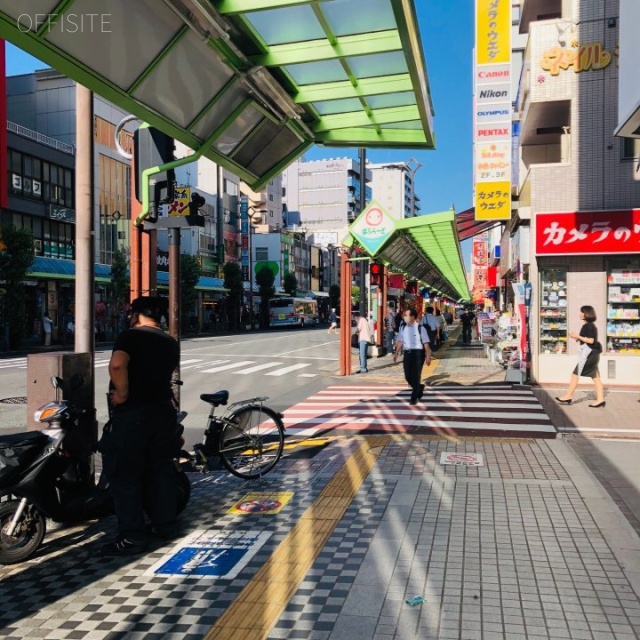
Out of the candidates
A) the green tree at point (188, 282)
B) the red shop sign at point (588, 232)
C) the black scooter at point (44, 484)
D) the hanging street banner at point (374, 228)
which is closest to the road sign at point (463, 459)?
the black scooter at point (44, 484)

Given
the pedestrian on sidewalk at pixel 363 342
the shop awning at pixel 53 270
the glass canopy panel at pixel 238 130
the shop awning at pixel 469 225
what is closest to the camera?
the glass canopy panel at pixel 238 130

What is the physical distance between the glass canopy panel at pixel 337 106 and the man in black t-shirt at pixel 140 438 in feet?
11.6

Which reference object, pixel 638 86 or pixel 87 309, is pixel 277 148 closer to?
pixel 87 309

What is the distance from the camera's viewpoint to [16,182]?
119ft

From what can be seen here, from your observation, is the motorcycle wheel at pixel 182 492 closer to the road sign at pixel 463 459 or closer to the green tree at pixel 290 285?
the road sign at pixel 463 459

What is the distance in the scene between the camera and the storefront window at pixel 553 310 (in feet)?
48.0

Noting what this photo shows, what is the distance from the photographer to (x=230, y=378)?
56.4 ft

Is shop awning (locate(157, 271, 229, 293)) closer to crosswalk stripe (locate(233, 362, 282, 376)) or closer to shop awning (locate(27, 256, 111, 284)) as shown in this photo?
shop awning (locate(27, 256, 111, 284))

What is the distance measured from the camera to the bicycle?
6559 millimetres

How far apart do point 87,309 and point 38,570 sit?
2581 mm

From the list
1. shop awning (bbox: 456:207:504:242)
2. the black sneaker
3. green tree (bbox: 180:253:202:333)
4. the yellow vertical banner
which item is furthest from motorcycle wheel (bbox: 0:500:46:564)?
green tree (bbox: 180:253:202:333)

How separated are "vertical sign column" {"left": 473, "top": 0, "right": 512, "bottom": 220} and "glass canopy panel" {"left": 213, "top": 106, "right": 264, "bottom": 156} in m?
11.6

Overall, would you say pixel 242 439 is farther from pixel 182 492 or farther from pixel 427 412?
pixel 427 412

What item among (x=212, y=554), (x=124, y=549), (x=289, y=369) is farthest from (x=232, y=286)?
(x=212, y=554)
